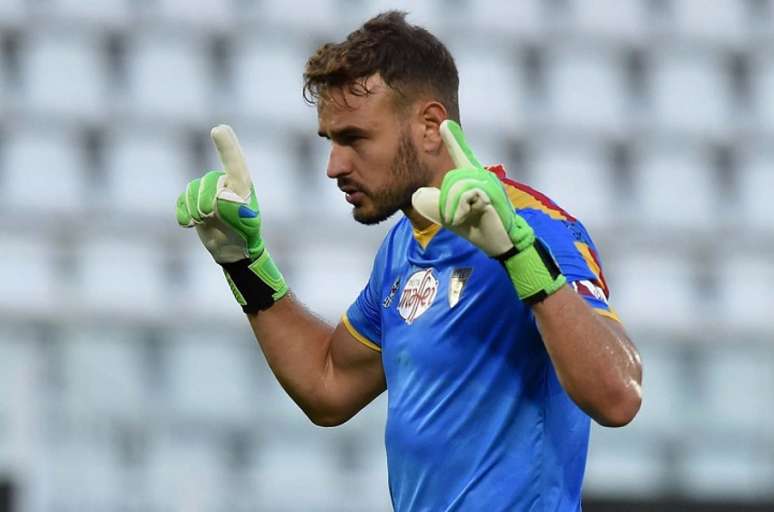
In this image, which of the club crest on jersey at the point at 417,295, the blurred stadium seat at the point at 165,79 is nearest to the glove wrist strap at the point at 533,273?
the club crest on jersey at the point at 417,295

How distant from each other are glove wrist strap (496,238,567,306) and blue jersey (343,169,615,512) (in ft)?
0.48

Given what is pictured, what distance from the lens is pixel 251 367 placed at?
12.1m

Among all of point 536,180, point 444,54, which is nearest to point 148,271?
point 536,180

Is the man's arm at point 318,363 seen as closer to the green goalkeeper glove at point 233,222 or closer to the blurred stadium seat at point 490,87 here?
the green goalkeeper glove at point 233,222

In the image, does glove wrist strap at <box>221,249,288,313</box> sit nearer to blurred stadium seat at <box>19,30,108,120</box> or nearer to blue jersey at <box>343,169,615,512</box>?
blue jersey at <box>343,169,615,512</box>

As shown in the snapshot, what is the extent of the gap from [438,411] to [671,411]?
935 centimetres

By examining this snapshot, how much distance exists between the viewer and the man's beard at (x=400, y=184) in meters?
3.09

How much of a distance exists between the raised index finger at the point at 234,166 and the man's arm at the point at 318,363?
316 mm

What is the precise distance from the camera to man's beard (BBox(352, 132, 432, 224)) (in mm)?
3086

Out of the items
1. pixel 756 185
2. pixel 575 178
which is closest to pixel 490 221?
pixel 575 178

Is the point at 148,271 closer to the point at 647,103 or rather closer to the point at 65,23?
the point at 65,23

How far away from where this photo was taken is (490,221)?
8.67ft

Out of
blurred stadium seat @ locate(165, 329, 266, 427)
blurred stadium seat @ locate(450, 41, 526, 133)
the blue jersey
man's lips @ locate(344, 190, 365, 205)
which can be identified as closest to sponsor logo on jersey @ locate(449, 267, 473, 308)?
the blue jersey

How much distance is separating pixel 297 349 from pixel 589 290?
3.14 feet
